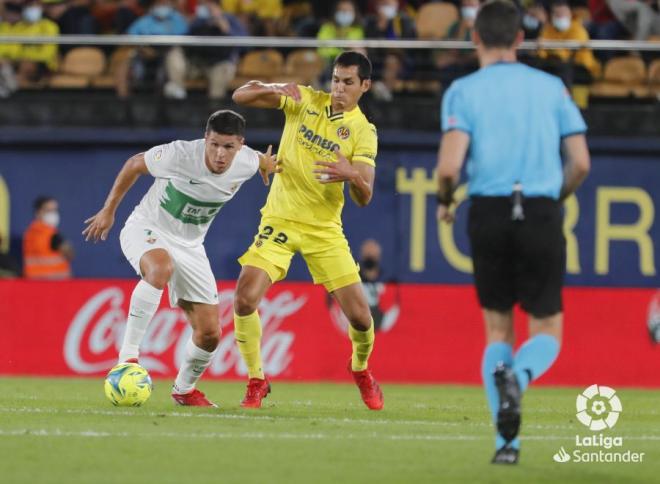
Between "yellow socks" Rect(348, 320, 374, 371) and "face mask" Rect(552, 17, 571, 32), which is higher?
"face mask" Rect(552, 17, 571, 32)

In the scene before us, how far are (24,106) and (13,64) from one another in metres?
0.63

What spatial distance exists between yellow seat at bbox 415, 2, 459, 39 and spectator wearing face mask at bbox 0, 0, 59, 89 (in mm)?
4947

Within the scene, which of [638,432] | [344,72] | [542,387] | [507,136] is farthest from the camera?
[542,387]

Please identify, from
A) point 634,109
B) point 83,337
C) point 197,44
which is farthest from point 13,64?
point 634,109

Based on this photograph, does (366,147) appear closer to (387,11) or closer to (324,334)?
(324,334)

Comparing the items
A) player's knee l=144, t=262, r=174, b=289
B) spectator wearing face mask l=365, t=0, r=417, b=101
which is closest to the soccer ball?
player's knee l=144, t=262, r=174, b=289

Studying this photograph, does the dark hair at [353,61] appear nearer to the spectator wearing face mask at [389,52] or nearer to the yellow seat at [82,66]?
the spectator wearing face mask at [389,52]

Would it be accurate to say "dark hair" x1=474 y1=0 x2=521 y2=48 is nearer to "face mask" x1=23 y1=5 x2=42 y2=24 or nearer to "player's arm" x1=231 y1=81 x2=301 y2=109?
"player's arm" x1=231 y1=81 x2=301 y2=109

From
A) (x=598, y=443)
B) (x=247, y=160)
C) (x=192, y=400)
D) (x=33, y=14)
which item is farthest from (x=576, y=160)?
(x=33, y=14)

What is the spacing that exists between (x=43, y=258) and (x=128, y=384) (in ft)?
30.3

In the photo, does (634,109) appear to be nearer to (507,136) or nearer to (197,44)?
(197,44)

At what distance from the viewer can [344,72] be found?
998 cm

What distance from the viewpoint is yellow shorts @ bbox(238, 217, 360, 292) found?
10109 mm

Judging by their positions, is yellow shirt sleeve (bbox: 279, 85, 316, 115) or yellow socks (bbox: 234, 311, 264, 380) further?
yellow shirt sleeve (bbox: 279, 85, 316, 115)
